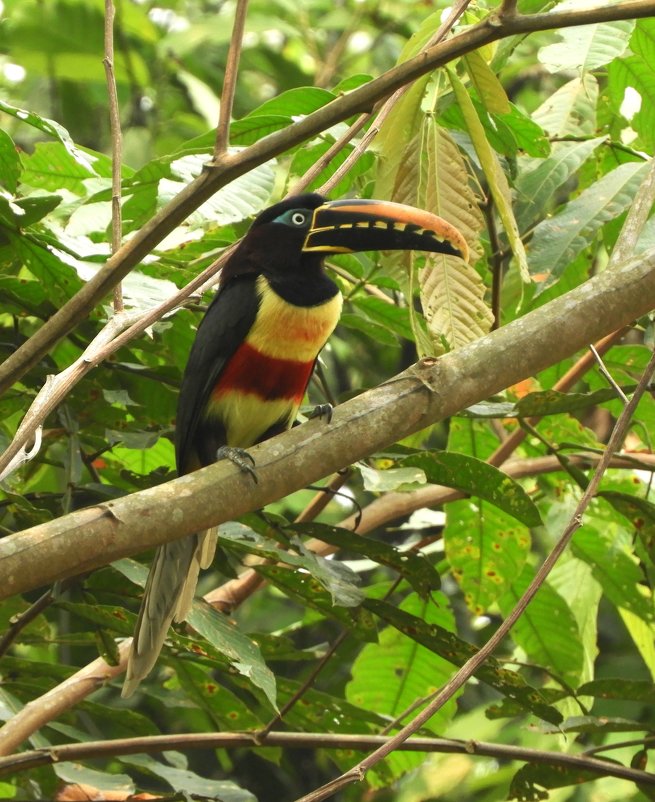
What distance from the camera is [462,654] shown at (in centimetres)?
269

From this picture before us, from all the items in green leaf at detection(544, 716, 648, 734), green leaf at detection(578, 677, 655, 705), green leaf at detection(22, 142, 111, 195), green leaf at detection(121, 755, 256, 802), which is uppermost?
green leaf at detection(22, 142, 111, 195)

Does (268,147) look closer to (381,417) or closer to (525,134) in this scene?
(381,417)

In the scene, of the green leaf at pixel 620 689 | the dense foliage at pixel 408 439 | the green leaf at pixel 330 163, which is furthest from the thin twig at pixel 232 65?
the green leaf at pixel 620 689

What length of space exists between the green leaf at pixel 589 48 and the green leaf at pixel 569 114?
749 mm

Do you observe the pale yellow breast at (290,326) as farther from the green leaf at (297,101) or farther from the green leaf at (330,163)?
the green leaf at (297,101)

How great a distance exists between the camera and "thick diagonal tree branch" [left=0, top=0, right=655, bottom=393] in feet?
5.78

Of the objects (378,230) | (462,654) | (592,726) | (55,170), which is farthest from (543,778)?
(55,170)

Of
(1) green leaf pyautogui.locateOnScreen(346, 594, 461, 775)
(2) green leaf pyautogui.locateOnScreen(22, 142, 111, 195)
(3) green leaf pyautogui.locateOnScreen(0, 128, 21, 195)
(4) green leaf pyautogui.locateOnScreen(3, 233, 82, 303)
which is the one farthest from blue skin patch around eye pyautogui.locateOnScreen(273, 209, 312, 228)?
(1) green leaf pyautogui.locateOnScreen(346, 594, 461, 775)

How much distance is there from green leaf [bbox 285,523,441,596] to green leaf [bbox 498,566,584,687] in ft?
1.64

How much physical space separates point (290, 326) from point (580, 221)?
75 cm

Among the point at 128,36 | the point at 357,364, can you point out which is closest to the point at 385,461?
the point at 357,364

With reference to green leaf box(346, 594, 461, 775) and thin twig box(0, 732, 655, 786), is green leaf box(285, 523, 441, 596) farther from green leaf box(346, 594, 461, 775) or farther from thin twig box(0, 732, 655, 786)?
green leaf box(346, 594, 461, 775)

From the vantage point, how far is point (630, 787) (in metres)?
4.52

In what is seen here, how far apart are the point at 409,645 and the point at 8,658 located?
1.10 meters
